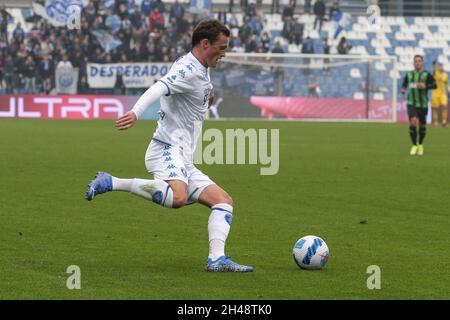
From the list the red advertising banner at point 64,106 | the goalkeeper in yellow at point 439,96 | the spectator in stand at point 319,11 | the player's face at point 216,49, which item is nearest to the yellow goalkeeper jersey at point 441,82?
the goalkeeper in yellow at point 439,96

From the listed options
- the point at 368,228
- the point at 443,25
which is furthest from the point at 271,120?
the point at 368,228

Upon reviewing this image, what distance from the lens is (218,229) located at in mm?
8727

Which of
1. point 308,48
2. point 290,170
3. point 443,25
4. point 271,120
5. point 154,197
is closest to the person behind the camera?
point 154,197

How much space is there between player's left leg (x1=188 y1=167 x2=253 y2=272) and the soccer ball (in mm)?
425


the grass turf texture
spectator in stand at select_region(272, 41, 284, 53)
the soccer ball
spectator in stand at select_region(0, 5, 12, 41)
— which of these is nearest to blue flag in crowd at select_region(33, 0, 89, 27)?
spectator in stand at select_region(0, 5, 12, 41)

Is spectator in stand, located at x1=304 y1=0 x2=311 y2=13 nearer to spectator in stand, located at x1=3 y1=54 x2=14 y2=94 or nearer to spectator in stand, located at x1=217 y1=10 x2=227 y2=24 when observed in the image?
spectator in stand, located at x1=217 y1=10 x2=227 y2=24

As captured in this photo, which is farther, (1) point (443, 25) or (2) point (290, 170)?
(1) point (443, 25)

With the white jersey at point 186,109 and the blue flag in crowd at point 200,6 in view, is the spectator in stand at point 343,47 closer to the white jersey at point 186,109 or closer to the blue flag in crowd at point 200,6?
the blue flag in crowd at point 200,6

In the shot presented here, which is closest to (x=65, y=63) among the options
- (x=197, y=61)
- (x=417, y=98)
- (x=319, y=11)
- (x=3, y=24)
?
(x=3, y=24)

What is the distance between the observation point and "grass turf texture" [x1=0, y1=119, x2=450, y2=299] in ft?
26.3

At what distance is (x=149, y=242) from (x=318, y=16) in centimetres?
3733

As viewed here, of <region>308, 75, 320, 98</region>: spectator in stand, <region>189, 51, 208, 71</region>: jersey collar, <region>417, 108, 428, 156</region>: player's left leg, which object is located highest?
<region>189, 51, 208, 71</region>: jersey collar

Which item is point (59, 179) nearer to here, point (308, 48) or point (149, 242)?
point (149, 242)
